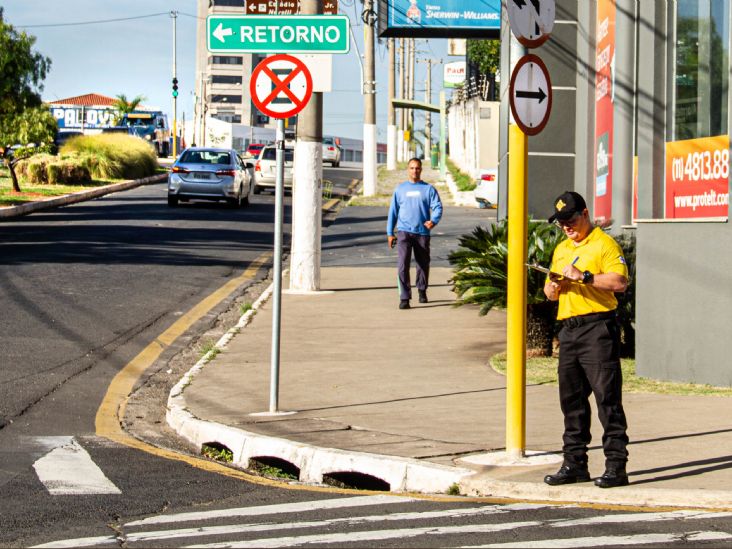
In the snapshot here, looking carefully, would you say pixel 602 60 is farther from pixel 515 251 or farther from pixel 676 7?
pixel 515 251

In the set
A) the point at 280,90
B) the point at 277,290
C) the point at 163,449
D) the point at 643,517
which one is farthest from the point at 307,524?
the point at 280,90

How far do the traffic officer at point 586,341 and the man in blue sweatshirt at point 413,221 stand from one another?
861 centimetres

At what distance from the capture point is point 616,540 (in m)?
5.94

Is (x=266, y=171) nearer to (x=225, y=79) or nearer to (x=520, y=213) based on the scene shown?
(x=520, y=213)

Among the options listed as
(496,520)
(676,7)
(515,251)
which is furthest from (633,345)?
(496,520)

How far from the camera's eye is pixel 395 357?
1251 cm

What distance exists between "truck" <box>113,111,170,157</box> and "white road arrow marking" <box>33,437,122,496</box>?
2925 inches

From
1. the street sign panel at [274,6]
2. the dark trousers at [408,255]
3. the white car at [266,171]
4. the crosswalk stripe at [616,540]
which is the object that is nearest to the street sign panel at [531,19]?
the crosswalk stripe at [616,540]

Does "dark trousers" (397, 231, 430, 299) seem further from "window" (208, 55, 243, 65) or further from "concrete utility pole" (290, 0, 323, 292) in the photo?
"window" (208, 55, 243, 65)

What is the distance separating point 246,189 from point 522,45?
2778 cm

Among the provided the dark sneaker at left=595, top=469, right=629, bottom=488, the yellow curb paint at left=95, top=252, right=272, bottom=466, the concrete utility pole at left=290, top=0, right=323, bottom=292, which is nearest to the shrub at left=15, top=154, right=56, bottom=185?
the yellow curb paint at left=95, top=252, right=272, bottom=466

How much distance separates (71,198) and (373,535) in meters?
32.7

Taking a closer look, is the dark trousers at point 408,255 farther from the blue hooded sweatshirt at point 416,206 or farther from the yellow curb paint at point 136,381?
the yellow curb paint at point 136,381

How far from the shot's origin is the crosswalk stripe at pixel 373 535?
5.92m
